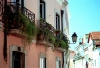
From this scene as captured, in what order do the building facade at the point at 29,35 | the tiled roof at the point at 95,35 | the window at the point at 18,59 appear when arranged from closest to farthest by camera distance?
the building facade at the point at 29,35 → the window at the point at 18,59 → the tiled roof at the point at 95,35

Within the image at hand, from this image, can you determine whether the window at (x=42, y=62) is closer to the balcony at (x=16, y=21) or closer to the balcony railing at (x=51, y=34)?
the balcony railing at (x=51, y=34)

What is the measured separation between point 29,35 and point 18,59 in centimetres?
113

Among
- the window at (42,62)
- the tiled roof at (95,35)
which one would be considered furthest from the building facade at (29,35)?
the tiled roof at (95,35)

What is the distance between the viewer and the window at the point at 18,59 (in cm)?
1223

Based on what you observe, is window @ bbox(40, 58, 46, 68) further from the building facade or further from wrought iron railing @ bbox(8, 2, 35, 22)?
wrought iron railing @ bbox(8, 2, 35, 22)

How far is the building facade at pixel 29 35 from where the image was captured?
11.1m

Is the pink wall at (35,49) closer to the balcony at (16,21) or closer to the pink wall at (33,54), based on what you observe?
the pink wall at (33,54)

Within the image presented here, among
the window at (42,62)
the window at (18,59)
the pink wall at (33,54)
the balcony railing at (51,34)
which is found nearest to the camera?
the pink wall at (33,54)

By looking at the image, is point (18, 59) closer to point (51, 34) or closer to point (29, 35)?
point (29, 35)

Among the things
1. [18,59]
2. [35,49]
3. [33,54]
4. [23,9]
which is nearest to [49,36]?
[35,49]

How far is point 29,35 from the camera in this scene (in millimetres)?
12336

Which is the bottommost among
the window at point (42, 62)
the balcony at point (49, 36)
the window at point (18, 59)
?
the window at point (42, 62)

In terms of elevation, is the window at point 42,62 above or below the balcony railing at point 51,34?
below

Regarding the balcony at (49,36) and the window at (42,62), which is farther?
the window at (42,62)
